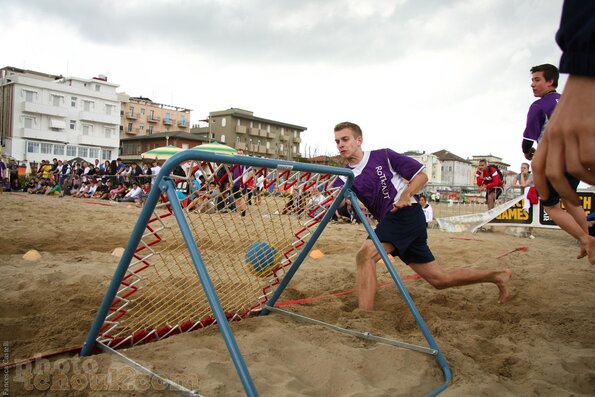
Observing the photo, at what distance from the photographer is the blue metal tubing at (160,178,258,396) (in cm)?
168

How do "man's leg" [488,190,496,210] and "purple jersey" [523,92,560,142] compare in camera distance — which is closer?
"purple jersey" [523,92,560,142]

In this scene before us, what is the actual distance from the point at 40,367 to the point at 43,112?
223 feet

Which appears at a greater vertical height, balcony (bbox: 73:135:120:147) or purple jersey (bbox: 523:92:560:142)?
balcony (bbox: 73:135:120:147)

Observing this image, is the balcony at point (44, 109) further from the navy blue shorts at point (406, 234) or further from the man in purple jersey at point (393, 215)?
the navy blue shorts at point (406, 234)


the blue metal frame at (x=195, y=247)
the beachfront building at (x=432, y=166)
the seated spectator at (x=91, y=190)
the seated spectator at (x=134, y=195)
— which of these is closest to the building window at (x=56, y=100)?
the seated spectator at (x=91, y=190)

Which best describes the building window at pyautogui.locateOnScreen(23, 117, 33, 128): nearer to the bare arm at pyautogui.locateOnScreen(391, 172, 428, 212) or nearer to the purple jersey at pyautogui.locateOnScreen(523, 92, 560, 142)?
the bare arm at pyautogui.locateOnScreen(391, 172, 428, 212)

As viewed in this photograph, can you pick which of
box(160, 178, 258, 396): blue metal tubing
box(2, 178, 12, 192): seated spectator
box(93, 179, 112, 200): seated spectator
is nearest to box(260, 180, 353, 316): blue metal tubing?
box(160, 178, 258, 396): blue metal tubing

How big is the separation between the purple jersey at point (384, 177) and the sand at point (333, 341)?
39.8 inches

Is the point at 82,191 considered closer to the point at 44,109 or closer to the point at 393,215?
the point at 393,215

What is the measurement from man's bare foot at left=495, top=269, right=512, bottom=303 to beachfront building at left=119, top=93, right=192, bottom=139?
81127 mm

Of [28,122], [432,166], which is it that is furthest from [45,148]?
[432,166]

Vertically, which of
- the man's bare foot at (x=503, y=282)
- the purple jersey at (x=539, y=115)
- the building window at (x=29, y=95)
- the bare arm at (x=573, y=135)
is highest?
the building window at (x=29, y=95)

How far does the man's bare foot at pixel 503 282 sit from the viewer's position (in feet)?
12.4

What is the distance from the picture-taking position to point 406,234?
3.57 metres
